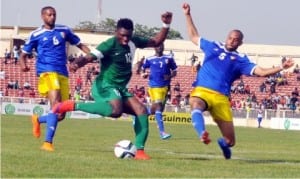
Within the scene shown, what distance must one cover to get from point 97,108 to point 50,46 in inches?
101

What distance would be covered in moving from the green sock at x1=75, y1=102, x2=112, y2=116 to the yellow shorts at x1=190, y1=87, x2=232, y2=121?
1499mm

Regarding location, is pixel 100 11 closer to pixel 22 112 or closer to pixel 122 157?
pixel 22 112

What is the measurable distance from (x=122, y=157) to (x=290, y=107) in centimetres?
4305

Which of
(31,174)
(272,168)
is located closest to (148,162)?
(272,168)

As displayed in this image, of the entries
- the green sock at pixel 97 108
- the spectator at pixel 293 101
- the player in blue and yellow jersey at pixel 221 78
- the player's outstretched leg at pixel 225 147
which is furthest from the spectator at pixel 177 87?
the green sock at pixel 97 108

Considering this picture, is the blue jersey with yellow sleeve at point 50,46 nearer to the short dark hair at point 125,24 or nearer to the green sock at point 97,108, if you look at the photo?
the green sock at point 97,108

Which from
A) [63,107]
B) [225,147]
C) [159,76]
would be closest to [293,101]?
[159,76]

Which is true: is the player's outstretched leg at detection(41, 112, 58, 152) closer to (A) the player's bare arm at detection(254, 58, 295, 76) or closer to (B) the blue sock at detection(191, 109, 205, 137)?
(B) the blue sock at detection(191, 109, 205, 137)

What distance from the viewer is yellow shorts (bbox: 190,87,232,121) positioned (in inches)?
589

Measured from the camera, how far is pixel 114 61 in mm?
14789

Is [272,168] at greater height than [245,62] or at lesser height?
lesser

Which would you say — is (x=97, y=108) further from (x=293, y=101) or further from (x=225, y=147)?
(x=293, y=101)

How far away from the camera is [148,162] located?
13.6 m

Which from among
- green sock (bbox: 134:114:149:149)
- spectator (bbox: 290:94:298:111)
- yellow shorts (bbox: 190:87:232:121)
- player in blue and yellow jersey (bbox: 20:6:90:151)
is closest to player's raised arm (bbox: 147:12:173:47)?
yellow shorts (bbox: 190:87:232:121)
